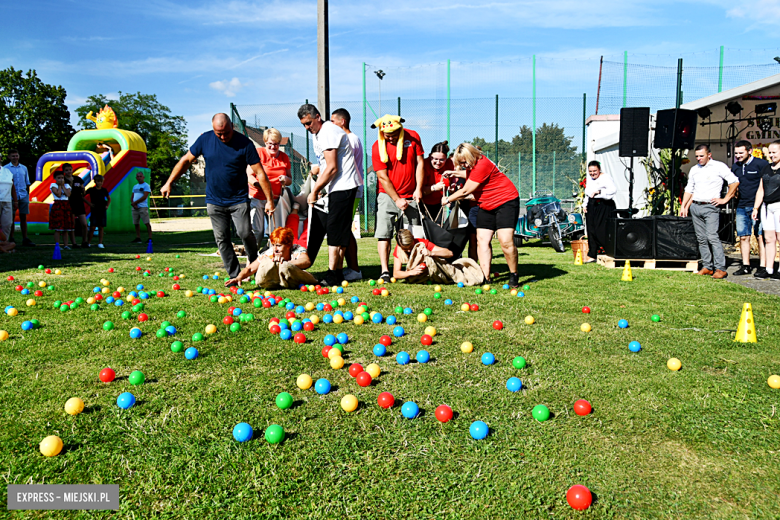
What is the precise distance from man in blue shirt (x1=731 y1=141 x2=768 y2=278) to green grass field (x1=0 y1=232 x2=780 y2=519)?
336cm

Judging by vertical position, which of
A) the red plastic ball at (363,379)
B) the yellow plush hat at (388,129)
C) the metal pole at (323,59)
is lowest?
the red plastic ball at (363,379)

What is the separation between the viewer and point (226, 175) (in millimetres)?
5805

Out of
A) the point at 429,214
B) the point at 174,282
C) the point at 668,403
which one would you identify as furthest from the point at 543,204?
the point at 668,403

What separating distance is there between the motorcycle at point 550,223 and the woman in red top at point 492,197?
5.47 meters

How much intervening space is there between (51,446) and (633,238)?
8.56 meters

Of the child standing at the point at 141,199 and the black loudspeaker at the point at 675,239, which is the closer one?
the black loudspeaker at the point at 675,239

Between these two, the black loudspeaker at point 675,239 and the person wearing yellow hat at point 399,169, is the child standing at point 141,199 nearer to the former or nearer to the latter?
the person wearing yellow hat at point 399,169

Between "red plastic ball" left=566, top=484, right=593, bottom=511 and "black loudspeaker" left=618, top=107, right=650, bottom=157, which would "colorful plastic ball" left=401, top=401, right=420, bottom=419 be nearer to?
"red plastic ball" left=566, top=484, right=593, bottom=511

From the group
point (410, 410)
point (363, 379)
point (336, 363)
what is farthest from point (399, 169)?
point (410, 410)

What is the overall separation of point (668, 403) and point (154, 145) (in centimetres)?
5613

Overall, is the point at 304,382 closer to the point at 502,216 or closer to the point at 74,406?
the point at 74,406

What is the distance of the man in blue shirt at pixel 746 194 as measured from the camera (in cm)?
709

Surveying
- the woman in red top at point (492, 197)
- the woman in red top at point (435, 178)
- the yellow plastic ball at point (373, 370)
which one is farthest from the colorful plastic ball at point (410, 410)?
the woman in red top at point (435, 178)

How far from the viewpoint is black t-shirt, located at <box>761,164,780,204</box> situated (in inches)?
263
